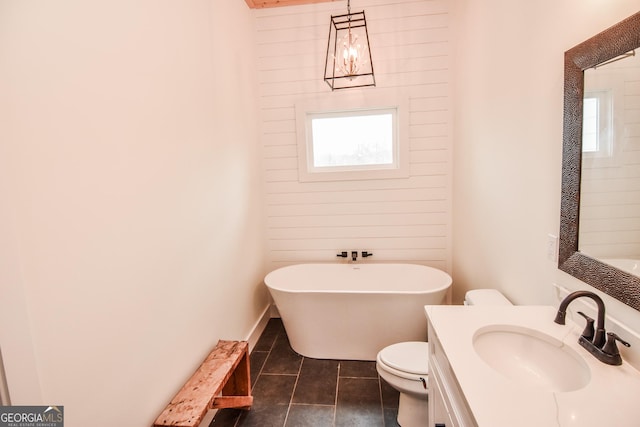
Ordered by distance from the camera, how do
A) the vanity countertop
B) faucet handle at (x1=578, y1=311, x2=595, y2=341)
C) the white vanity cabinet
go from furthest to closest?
faucet handle at (x1=578, y1=311, x2=595, y2=341)
the white vanity cabinet
the vanity countertop

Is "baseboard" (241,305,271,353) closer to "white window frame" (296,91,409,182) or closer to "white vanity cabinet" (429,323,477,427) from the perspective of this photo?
"white window frame" (296,91,409,182)

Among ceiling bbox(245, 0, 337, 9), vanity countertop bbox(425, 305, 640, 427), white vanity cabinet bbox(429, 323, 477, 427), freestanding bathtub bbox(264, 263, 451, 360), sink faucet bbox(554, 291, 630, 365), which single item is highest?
ceiling bbox(245, 0, 337, 9)

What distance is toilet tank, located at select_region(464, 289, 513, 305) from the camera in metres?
1.76

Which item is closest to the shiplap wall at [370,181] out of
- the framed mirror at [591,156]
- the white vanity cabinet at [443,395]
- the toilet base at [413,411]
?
the toilet base at [413,411]

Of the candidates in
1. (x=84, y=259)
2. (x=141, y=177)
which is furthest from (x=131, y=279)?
(x=141, y=177)

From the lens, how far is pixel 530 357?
3.97ft

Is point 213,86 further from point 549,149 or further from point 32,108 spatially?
point 549,149

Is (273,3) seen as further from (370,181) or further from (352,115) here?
(370,181)

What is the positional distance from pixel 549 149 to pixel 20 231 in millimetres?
2028

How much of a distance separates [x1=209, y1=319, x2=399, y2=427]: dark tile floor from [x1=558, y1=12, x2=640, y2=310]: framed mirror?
1401 mm

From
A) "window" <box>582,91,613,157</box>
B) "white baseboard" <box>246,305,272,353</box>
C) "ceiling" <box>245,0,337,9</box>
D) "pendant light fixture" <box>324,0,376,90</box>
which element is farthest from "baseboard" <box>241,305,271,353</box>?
"ceiling" <box>245,0,337,9</box>

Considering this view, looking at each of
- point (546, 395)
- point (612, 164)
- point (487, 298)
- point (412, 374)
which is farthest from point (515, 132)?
point (412, 374)

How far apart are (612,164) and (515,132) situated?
70 cm

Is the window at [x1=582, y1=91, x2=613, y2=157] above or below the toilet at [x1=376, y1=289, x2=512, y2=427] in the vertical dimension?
above
